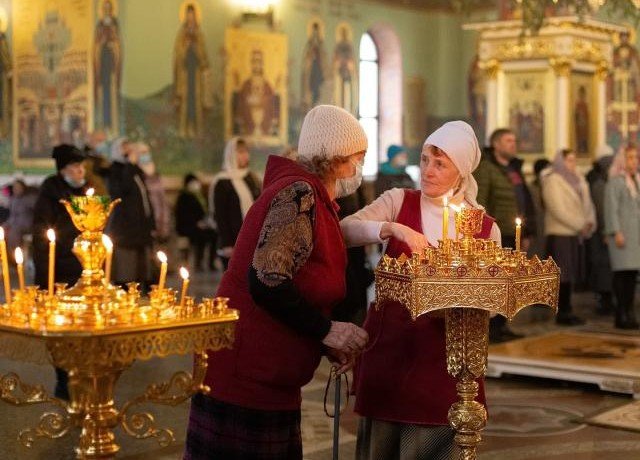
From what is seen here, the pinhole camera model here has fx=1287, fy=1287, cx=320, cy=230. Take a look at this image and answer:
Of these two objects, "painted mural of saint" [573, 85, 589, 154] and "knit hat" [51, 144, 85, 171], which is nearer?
"knit hat" [51, 144, 85, 171]

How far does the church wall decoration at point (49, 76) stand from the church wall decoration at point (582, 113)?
698cm

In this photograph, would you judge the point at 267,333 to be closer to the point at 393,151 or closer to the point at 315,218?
the point at 315,218

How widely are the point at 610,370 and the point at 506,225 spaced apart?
6.33ft

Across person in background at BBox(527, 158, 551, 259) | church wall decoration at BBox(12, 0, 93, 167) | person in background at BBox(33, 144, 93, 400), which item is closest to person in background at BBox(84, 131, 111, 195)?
person in background at BBox(33, 144, 93, 400)

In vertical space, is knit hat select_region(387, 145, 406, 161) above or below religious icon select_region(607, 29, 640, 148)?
below

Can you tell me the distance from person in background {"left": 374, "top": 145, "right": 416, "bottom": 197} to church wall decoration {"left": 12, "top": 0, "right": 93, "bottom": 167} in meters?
7.58

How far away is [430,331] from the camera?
14.6 feet

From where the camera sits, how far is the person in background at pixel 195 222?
60.3ft

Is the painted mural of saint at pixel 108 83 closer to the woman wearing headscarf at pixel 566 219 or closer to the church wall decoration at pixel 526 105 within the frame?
the church wall decoration at pixel 526 105

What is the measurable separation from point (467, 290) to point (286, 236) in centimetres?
59

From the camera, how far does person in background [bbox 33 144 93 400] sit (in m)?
7.50

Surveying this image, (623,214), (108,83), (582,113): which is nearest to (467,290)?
(623,214)

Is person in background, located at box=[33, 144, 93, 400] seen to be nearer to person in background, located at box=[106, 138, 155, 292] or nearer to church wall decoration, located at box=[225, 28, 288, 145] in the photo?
person in background, located at box=[106, 138, 155, 292]

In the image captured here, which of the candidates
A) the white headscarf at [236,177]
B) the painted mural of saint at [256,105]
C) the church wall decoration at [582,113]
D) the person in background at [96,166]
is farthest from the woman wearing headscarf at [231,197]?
the painted mural of saint at [256,105]
